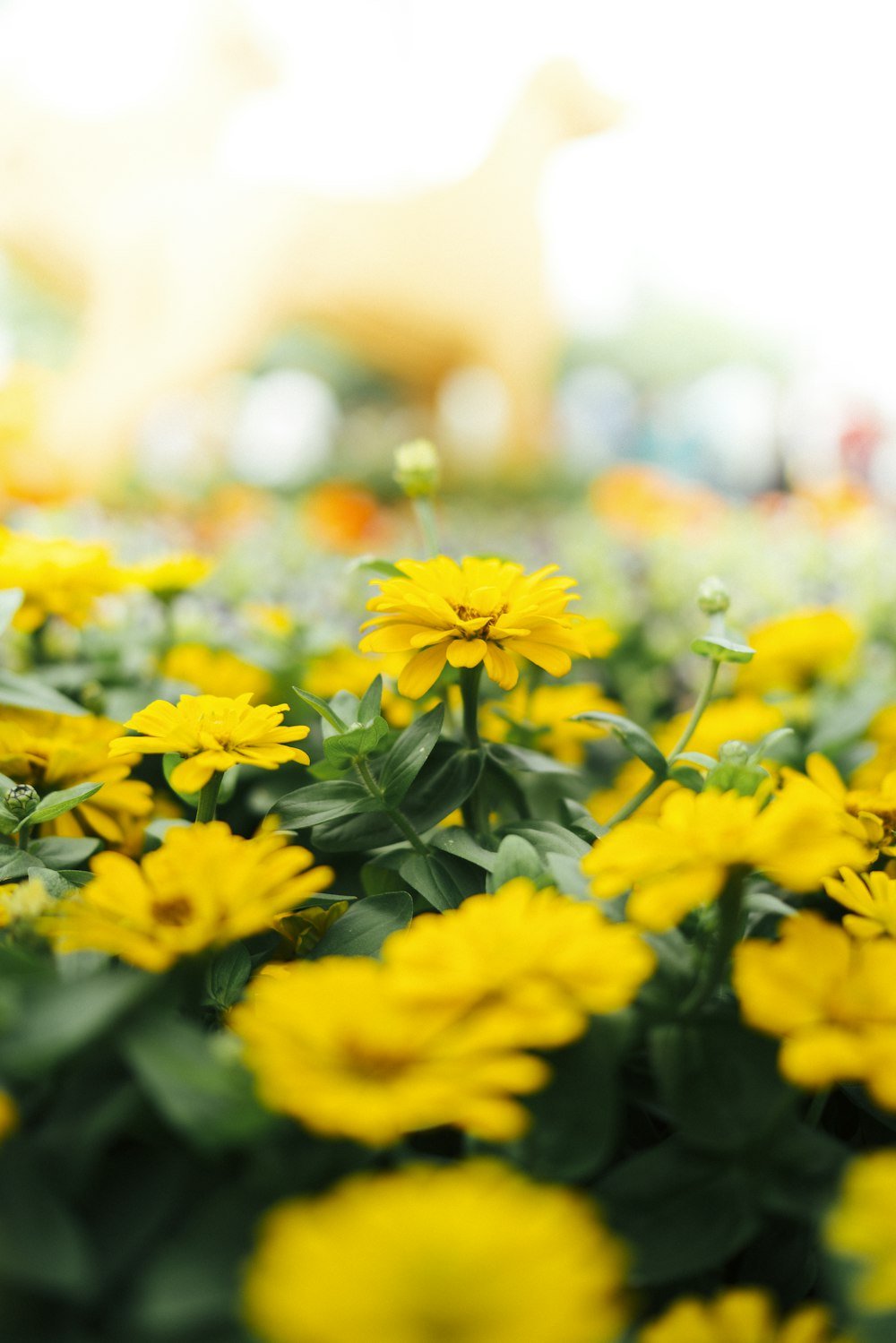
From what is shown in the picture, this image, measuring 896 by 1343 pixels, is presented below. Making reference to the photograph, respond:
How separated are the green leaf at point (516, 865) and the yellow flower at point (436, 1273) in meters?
0.18

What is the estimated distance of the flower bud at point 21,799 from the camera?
482 mm

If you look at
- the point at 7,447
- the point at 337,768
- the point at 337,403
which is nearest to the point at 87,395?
the point at 7,447

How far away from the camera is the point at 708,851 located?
332 mm

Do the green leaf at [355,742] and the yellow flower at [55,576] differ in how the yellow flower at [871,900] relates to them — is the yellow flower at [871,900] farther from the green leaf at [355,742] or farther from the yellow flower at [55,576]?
the yellow flower at [55,576]

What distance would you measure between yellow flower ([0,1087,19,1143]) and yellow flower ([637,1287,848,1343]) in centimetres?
18

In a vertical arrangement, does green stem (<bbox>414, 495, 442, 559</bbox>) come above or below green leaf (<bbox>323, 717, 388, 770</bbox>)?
above

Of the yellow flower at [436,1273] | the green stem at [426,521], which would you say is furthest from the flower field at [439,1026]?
the green stem at [426,521]

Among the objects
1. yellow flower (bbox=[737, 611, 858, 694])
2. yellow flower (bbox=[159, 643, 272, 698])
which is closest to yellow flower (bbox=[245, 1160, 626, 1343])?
yellow flower (bbox=[159, 643, 272, 698])

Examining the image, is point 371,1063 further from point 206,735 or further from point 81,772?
point 81,772

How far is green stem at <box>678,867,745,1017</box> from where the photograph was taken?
355mm

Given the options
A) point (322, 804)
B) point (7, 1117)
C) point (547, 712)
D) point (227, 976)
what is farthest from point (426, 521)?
point (7, 1117)

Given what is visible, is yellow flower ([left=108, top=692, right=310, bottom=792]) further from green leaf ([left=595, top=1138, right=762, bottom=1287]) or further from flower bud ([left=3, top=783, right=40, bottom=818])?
green leaf ([left=595, top=1138, right=762, bottom=1287])

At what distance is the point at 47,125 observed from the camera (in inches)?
126

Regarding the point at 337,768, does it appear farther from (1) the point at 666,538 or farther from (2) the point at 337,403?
(2) the point at 337,403
